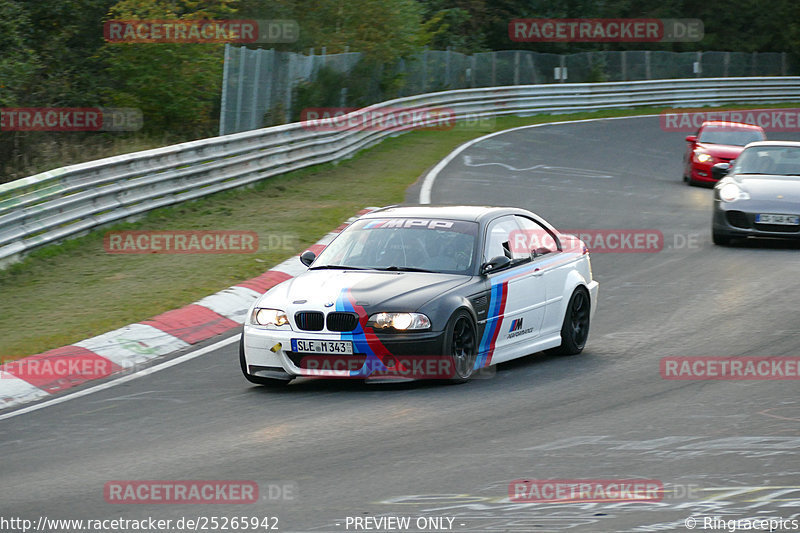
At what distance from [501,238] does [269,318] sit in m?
2.22

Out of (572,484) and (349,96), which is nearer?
(572,484)

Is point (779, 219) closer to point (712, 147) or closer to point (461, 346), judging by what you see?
point (461, 346)

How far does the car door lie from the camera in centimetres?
953

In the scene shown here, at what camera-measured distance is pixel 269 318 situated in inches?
358

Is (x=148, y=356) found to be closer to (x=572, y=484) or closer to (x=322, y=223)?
(x=572, y=484)

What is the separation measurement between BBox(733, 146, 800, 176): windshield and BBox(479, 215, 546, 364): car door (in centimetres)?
835

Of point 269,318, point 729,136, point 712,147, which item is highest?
point 729,136

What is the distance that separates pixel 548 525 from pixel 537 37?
5443cm

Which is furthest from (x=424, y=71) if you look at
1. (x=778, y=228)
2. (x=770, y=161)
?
(x=778, y=228)

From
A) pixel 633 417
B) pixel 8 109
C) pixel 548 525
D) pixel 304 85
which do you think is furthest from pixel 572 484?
pixel 304 85

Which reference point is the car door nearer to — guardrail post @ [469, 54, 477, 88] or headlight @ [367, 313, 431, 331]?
headlight @ [367, 313, 431, 331]

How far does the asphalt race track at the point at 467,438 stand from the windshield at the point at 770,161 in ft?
16.9

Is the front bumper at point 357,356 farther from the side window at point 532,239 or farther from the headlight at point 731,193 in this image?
the headlight at point 731,193

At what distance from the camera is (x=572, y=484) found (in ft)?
20.4
